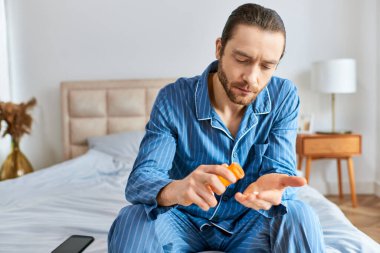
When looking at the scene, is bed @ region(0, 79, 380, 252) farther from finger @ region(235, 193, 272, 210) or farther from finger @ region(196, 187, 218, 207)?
finger @ region(196, 187, 218, 207)

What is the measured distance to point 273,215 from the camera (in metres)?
1.13

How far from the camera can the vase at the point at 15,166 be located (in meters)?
3.32

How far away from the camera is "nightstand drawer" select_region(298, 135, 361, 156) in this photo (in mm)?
3381

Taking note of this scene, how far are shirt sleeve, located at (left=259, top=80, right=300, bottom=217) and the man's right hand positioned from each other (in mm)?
347

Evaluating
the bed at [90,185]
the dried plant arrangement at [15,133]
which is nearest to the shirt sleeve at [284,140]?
the bed at [90,185]

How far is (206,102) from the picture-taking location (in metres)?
1.32

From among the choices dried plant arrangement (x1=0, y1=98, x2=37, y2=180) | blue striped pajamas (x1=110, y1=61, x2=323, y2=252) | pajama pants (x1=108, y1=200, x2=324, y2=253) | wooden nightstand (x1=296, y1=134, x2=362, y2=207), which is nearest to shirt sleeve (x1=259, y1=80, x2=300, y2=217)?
blue striped pajamas (x1=110, y1=61, x2=323, y2=252)

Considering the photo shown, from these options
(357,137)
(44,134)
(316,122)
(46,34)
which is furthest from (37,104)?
(357,137)

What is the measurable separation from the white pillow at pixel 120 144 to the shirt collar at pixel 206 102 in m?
1.76

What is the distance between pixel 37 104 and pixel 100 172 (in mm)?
1332

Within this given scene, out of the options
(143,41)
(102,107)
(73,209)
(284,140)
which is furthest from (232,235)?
(143,41)

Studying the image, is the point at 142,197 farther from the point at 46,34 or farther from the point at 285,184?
the point at 46,34

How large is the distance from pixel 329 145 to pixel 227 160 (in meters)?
2.28

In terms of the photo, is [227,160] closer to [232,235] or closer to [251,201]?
[232,235]
